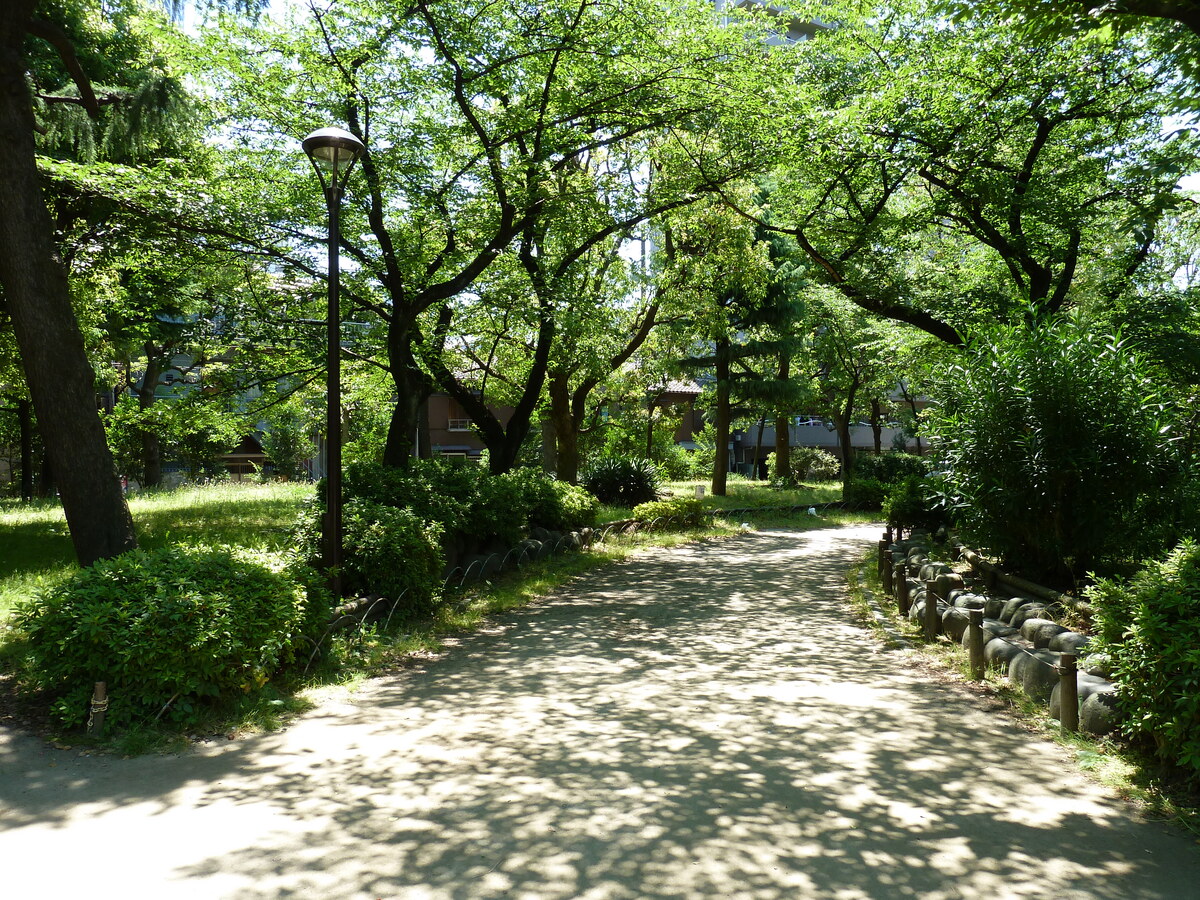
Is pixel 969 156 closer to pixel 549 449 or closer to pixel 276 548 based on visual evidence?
pixel 276 548

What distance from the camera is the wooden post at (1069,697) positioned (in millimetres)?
5418

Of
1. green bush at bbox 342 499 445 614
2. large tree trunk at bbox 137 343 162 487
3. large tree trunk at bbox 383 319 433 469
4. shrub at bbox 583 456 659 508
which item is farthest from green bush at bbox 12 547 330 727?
large tree trunk at bbox 137 343 162 487

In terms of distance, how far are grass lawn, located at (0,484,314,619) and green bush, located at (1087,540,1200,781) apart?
295 inches

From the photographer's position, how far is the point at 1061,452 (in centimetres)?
814

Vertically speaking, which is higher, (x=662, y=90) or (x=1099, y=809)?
(x=662, y=90)

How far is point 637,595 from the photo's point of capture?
1155 centimetres

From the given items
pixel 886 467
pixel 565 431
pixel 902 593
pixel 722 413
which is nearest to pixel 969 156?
pixel 902 593

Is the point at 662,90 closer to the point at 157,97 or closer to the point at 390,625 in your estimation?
the point at 157,97

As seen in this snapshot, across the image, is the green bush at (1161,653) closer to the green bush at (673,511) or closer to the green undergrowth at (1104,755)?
the green undergrowth at (1104,755)

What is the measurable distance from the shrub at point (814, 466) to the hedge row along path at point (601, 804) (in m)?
28.6

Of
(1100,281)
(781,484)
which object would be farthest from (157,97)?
(781,484)

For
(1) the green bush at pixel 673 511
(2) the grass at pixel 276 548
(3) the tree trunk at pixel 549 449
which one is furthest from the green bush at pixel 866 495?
(3) the tree trunk at pixel 549 449

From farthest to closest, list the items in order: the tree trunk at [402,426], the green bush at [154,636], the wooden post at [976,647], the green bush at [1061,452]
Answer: the tree trunk at [402,426] < the green bush at [1061,452] < the wooden post at [976,647] < the green bush at [154,636]

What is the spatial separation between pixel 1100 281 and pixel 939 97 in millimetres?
5542
